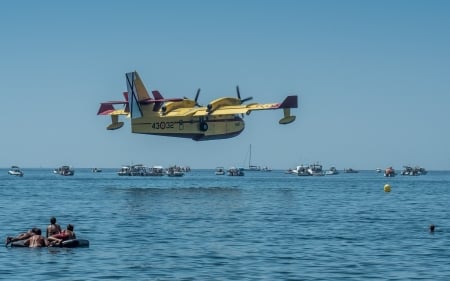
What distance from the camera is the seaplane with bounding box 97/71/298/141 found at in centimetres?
13538

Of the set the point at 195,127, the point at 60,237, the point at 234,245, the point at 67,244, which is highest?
the point at 195,127

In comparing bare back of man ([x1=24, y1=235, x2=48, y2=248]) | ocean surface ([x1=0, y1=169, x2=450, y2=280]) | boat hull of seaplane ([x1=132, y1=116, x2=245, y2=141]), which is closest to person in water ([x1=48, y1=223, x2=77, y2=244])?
bare back of man ([x1=24, y1=235, x2=48, y2=248])

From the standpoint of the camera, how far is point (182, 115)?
136 meters

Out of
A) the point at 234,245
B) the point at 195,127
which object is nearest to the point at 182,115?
the point at 195,127

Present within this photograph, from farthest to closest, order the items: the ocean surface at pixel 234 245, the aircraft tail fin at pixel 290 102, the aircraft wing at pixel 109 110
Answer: the aircraft wing at pixel 109 110
the aircraft tail fin at pixel 290 102
the ocean surface at pixel 234 245

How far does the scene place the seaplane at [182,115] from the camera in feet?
444

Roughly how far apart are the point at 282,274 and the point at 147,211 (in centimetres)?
4258

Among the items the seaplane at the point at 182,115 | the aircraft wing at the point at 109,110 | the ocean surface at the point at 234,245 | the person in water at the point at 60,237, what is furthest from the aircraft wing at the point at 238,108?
the person in water at the point at 60,237

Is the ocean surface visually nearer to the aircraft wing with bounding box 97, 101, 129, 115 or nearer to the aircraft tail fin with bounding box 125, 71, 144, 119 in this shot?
the aircraft tail fin with bounding box 125, 71, 144, 119

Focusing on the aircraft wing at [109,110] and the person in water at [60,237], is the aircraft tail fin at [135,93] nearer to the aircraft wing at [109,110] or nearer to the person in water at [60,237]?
the aircraft wing at [109,110]

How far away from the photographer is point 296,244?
5166 centimetres

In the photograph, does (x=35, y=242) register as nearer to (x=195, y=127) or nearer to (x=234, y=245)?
(x=234, y=245)

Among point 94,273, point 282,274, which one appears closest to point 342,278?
point 282,274

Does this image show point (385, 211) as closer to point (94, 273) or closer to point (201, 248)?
point (201, 248)
